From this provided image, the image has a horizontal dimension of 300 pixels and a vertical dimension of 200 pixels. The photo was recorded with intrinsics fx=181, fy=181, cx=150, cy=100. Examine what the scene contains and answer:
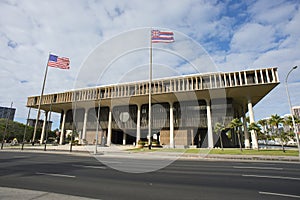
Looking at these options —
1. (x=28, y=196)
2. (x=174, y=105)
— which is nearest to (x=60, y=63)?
(x=174, y=105)

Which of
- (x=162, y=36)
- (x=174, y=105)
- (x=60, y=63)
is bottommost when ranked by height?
(x=174, y=105)

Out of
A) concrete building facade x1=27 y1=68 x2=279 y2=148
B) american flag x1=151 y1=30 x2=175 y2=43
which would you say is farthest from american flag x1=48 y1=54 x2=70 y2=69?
american flag x1=151 y1=30 x2=175 y2=43

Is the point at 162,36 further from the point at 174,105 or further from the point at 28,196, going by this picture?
the point at 28,196

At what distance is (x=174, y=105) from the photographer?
45.8m

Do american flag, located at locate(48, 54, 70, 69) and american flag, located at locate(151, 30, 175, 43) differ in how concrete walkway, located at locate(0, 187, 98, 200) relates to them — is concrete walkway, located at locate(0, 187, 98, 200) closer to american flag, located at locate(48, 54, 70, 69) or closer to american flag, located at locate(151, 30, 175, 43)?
american flag, located at locate(151, 30, 175, 43)

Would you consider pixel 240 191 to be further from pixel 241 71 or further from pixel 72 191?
pixel 241 71

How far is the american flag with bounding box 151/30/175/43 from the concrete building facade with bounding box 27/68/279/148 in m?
13.7

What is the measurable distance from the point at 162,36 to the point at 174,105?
73.2ft

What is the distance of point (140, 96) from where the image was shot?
42.5 meters

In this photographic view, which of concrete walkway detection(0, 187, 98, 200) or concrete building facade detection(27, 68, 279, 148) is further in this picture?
concrete building facade detection(27, 68, 279, 148)

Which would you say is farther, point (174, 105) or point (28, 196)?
point (174, 105)

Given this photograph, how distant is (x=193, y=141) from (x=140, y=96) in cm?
1681

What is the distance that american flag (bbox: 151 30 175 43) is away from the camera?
26.2 meters

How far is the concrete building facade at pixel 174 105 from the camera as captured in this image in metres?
36.7
